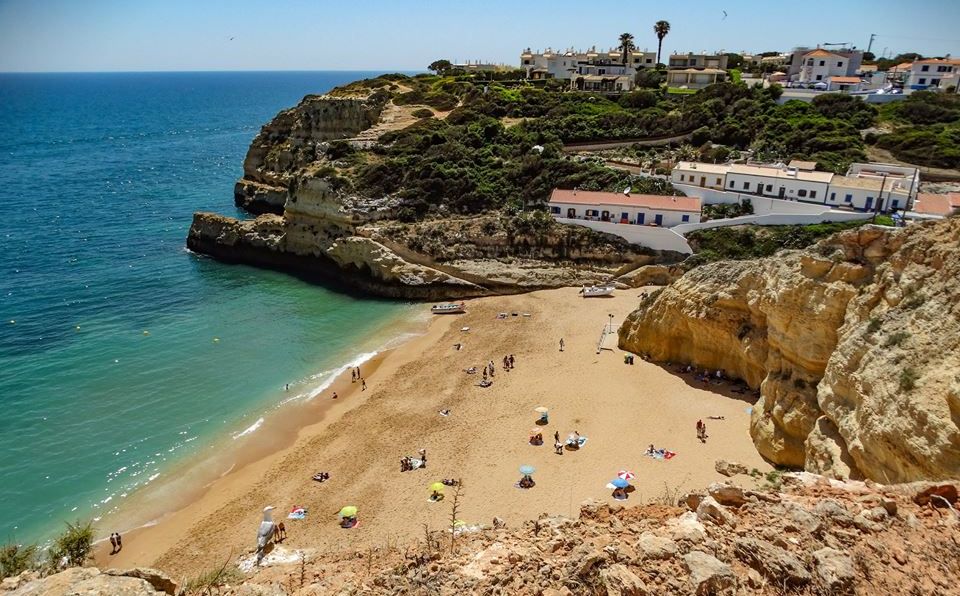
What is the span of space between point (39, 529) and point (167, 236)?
1499 inches

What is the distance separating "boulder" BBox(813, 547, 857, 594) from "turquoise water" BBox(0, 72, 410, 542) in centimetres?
2177

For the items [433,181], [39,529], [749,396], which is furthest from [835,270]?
[433,181]

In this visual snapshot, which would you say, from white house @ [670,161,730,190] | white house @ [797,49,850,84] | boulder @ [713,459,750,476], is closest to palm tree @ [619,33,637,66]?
white house @ [797,49,850,84]

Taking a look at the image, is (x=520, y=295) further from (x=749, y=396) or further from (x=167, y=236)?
(x=167, y=236)

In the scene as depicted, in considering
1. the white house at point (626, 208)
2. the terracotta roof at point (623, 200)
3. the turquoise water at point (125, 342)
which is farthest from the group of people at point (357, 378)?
the terracotta roof at point (623, 200)

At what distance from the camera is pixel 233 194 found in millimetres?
67750

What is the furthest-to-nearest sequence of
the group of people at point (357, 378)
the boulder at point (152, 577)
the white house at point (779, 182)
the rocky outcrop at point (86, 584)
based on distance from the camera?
the white house at point (779, 182)
the group of people at point (357, 378)
the boulder at point (152, 577)
the rocky outcrop at point (86, 584)

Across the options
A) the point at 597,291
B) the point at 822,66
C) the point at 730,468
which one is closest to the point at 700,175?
the point at 597,291

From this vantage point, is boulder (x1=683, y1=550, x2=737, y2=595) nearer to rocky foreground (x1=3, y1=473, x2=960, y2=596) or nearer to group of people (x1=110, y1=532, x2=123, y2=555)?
rocky foreground (x1=3, y1=473, x2=960, y2=596)

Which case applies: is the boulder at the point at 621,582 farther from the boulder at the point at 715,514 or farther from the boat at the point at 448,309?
the boat at the point at 448,309

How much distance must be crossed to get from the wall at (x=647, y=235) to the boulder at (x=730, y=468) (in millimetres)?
22284

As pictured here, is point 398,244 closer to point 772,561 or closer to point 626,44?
point 772,561

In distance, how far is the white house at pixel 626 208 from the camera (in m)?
39.2

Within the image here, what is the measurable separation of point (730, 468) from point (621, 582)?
472 inches
